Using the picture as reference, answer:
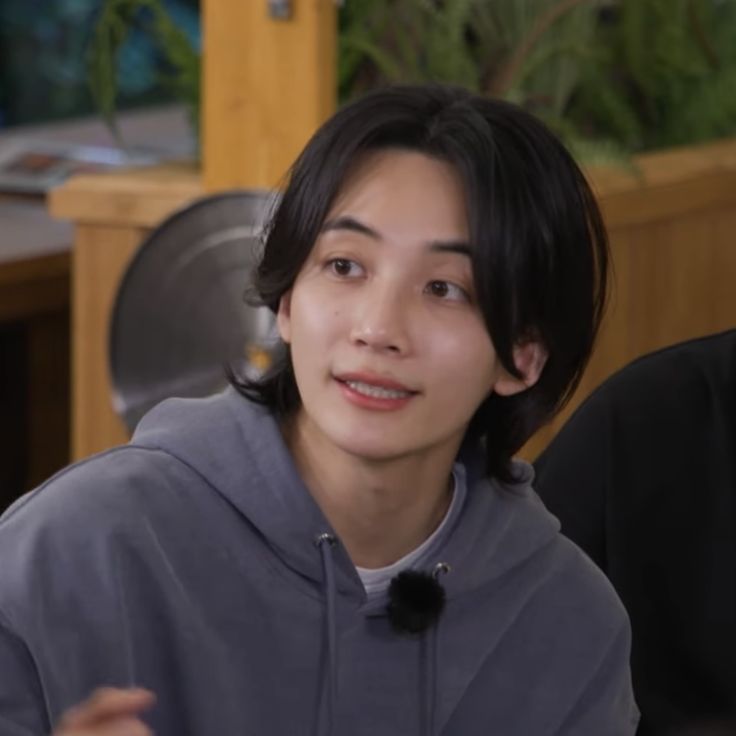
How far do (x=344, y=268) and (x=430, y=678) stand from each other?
0.35m

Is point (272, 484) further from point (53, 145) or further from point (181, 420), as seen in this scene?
point (53, 145)

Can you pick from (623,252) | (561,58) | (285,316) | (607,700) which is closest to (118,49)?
(561,58)

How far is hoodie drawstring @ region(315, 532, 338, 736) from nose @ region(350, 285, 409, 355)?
0.62 feet

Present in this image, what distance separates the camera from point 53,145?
495cm

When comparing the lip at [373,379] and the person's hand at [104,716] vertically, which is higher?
the lip at [373,379]

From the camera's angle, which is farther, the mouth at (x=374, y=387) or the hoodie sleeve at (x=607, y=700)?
the hoodie sleeve at (x=607, y=700)

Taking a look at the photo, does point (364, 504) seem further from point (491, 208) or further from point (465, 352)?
point (491, 208)

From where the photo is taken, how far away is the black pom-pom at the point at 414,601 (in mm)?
1655

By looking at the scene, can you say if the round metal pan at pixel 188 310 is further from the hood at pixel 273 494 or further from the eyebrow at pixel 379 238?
the eyebrow at pixel 379 238

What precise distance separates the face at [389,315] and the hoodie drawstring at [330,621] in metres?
0.09

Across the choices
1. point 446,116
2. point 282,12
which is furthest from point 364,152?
point 282,12

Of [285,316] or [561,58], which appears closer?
[285,316]

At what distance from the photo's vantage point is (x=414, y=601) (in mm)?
1663

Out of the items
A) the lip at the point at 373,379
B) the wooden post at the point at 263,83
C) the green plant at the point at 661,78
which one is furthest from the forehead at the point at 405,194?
the green plant at the point at 661,78
